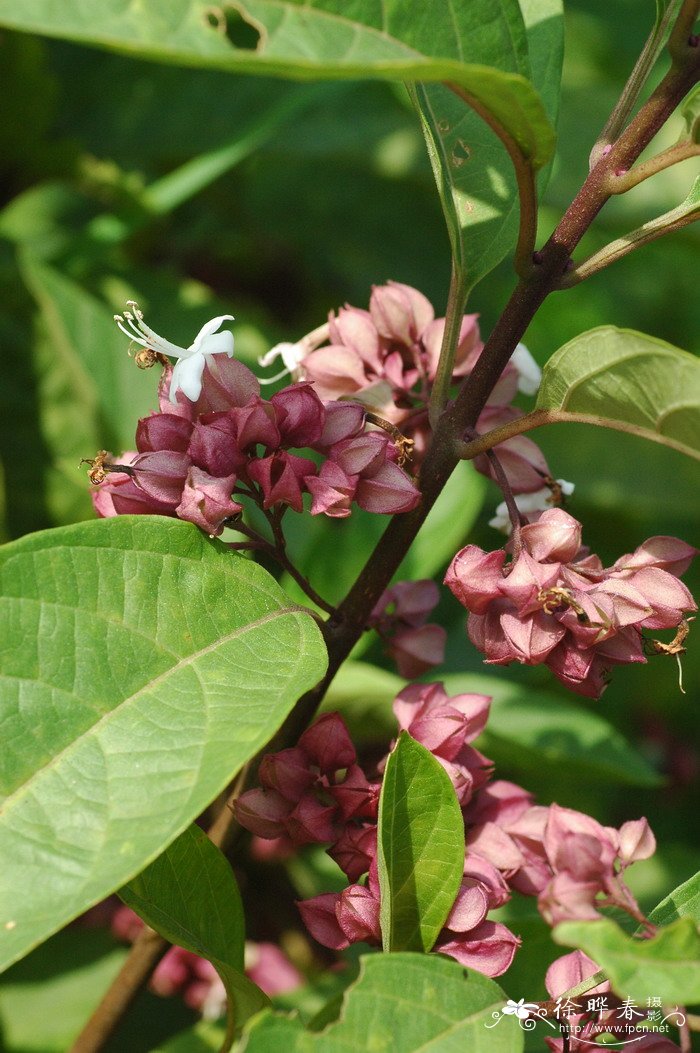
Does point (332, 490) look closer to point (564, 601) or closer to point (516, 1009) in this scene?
point (564, 601)

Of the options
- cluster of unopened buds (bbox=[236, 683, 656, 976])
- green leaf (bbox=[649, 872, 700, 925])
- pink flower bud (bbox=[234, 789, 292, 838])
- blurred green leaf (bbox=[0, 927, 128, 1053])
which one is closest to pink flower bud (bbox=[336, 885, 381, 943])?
cluster of unopened buds (bbox=[236, 683, 656, 976])

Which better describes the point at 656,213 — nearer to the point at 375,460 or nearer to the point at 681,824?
the point at 681,824

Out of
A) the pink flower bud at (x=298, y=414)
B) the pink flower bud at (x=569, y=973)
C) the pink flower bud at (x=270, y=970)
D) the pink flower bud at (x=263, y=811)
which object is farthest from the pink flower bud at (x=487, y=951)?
the pink flower bud at (x=270, y=970)

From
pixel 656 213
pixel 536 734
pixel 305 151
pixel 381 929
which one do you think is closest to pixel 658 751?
pixel 536 734

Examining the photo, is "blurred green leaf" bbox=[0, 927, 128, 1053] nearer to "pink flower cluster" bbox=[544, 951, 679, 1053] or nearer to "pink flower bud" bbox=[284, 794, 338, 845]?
"pink flower bud" bbox=[284, 794, 338, 845]

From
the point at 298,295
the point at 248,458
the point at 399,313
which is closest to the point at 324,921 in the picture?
the point at 248,458

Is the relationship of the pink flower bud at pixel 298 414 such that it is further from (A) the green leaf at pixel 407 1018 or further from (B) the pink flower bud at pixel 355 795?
(A) the green leaf at pixel 407 1018
